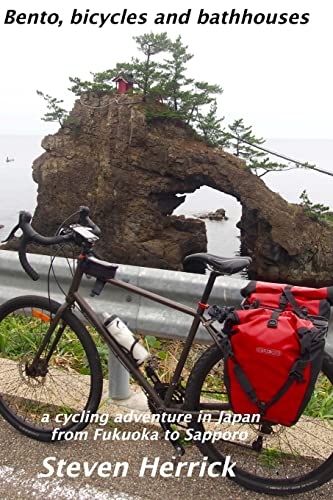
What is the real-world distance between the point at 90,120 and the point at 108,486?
1139 inches

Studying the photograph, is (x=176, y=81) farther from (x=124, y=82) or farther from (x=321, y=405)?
(x=321, y=405)

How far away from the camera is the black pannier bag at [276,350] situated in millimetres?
1897

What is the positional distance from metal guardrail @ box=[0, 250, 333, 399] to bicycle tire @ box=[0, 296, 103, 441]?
213mm

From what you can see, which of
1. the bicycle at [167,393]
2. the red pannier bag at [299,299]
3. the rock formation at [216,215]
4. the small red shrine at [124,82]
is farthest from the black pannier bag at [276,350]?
the rock formation at [216,215]

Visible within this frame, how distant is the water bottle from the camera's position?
2.36 metres

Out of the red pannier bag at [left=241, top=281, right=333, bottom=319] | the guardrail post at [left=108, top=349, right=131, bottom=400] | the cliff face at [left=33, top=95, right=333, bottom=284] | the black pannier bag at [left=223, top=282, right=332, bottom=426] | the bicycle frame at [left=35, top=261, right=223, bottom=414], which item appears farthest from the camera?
the cliff face at [left=33, top=95, right=333, bottom=284]

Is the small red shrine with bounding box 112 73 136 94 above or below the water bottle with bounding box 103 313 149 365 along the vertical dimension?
above

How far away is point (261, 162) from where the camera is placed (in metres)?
27.5

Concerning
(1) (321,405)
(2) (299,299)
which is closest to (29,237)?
(2) (299,299)

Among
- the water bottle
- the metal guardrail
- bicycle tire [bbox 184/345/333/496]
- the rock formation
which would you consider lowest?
bicycle tire [bbox 184/345/333/496]

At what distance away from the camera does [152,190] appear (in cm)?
2734

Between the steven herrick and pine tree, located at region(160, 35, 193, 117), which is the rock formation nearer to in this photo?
pine tree, located at region(160, 35, 193, 117)

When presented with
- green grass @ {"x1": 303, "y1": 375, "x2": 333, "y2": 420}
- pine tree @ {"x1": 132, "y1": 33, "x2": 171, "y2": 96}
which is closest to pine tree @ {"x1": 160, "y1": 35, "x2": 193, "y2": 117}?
pine tree @ {"x1": 132, "y1": 33, "x2": 171, "y2": 96}

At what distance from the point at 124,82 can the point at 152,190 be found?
732 cm
